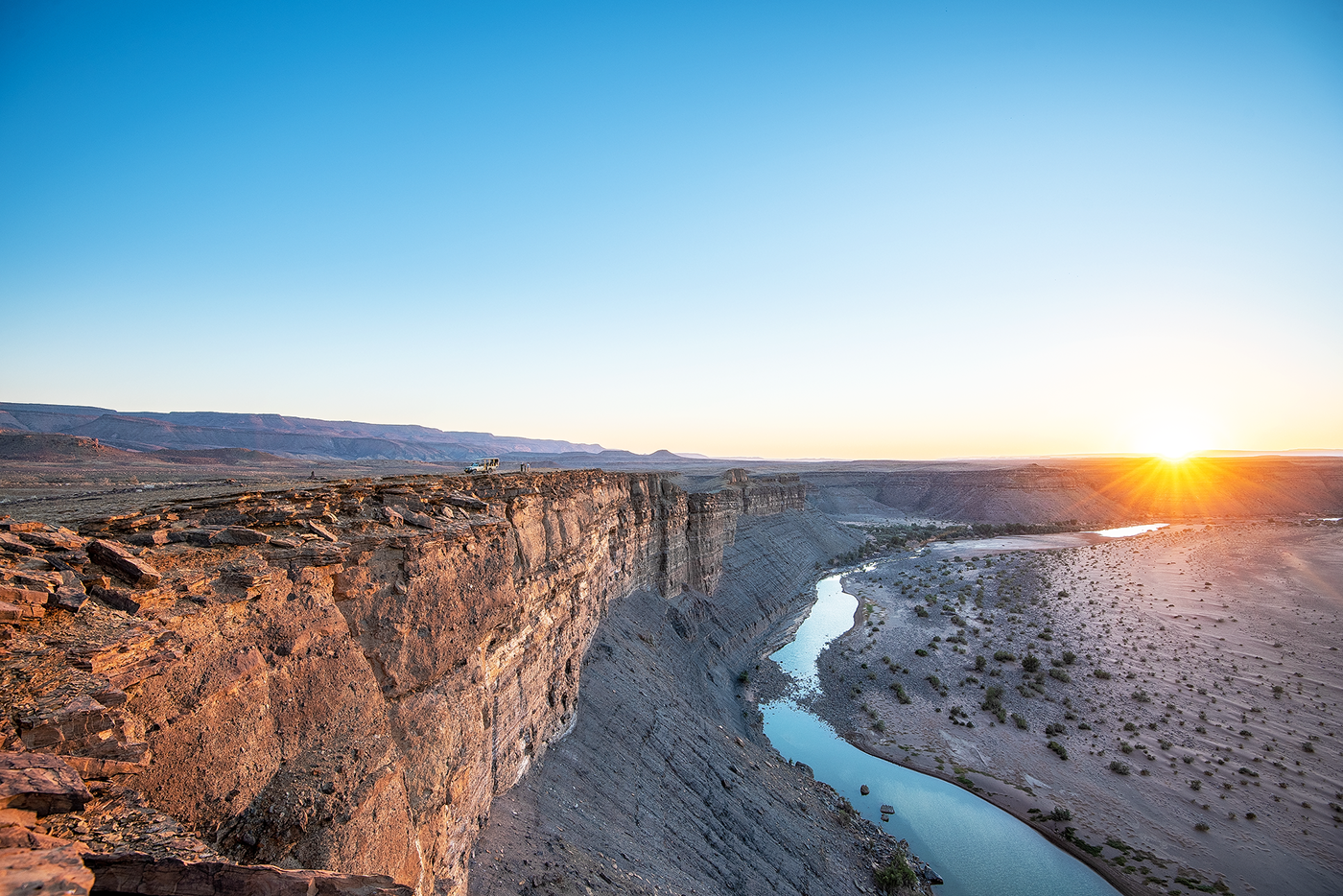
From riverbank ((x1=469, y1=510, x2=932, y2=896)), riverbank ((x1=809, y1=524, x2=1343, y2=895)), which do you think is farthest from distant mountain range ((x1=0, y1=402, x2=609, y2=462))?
riverbank ((x1=809, y1=524, x2=1343, y2=895))

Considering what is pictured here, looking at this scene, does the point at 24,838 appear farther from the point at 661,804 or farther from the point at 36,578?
the point at 661,804

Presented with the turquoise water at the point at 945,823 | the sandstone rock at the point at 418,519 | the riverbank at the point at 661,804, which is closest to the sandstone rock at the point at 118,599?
the sandstone rock at the point at 418,519

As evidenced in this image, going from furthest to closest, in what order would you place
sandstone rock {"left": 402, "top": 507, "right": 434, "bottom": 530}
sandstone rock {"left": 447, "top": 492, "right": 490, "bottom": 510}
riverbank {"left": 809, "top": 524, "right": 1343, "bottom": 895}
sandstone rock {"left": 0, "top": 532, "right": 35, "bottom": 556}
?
riverbank {"left": 809, "top": 524, "right": 1343, "bottom": 895}
sandstone rock {"left": 447, "top": 492, "right": 490, "bottom": 510}
sandstone rock {"left": 402, "top": 507, "right": 434, "bottom": 530}
sandstone rock {"left": 0, "top": 532, "right": 35, "bottom": 556}

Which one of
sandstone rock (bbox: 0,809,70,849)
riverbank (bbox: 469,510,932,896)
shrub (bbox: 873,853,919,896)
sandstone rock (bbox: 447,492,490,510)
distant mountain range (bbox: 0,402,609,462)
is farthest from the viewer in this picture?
distant mountain range (bbox: 0,402,609,462)

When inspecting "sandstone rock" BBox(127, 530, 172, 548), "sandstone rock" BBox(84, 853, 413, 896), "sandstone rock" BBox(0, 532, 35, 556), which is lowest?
"sandstone rock" BBox(84, 853, 413, 896)

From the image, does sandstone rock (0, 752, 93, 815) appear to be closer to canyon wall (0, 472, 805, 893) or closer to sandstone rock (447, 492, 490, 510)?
canyon wall (0, 472, 805, 893)

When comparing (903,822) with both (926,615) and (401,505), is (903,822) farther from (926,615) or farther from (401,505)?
(926,615)

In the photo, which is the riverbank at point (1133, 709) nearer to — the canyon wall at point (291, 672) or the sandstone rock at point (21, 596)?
the canyon wall at point (291, 672)
